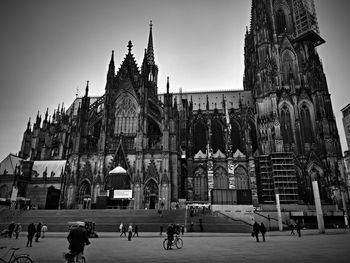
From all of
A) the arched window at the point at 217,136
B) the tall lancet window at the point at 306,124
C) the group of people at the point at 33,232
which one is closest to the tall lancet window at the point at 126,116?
the arched window at the point at 217,136

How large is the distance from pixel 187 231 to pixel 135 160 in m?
16.1

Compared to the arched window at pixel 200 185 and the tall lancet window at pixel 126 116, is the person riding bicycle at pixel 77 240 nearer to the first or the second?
the tall lancet window at pixel 126 116

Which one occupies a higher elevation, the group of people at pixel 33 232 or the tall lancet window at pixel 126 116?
the tall lancet window at pixel 126 116

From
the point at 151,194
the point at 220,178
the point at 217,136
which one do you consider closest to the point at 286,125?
the point at 217,136

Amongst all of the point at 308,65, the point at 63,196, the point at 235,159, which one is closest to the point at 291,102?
the point at 308,65

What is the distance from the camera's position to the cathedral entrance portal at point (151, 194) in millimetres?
36506

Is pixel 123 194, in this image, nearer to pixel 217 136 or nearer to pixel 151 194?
pixel 151 194

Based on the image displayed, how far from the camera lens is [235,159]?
43.9 m

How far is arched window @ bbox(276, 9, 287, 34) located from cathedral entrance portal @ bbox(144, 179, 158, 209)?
3630 cm

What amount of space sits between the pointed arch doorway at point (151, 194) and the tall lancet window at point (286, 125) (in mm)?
21560

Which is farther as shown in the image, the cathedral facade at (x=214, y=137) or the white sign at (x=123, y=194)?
the cathedral facade at (x=214, y=137)

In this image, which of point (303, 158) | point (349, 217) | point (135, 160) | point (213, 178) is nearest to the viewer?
point (349, 217)

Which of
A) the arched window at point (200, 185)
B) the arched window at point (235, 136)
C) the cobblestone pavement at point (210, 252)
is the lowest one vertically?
the cobblestone pavement at point (210, 252)

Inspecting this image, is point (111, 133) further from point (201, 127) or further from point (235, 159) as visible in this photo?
point (235, 159)
